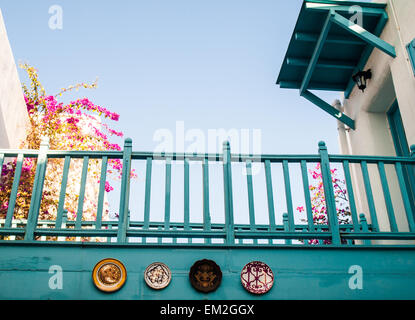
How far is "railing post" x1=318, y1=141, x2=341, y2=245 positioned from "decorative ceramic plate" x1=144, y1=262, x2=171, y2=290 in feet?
4.80

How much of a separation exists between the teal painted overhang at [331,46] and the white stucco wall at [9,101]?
14.0 feet

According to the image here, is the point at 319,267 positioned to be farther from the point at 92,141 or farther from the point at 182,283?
the point at 92,141

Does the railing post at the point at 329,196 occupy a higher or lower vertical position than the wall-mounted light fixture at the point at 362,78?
lower

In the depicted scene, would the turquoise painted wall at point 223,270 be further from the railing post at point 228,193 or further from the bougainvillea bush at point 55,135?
the bougainvillea bush at point 55,135

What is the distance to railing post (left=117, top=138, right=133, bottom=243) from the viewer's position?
11.7ft

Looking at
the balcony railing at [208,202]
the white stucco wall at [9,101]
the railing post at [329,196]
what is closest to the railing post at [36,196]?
the balcony railing at [208,202]

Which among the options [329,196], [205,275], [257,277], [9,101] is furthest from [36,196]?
[9,101]

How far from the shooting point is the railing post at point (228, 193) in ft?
11.8

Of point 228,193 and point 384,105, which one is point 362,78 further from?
point 228,193

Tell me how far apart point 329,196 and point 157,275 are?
168 centimetres

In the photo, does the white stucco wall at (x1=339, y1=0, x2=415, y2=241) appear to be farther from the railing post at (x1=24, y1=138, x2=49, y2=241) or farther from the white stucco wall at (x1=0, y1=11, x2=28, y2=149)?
the white stucco wall at (x1=0, y1=11, x2=28, y2=149)

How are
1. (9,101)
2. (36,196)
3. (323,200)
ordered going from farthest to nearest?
(323,200) < (9,101) < (36,196)

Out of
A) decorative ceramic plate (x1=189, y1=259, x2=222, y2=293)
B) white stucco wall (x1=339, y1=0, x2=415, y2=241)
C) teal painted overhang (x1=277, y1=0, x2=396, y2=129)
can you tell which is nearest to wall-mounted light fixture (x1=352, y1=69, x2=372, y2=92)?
white stucco wall (x1=339, y1=0, x2=415, y2=241)

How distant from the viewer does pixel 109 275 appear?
3383 mm
